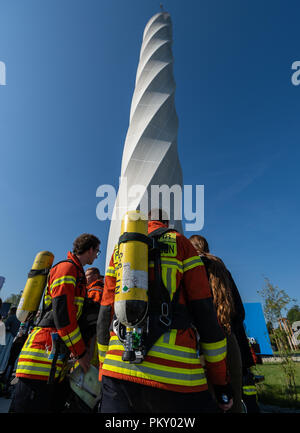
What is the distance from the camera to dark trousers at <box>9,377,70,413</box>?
1.91 m

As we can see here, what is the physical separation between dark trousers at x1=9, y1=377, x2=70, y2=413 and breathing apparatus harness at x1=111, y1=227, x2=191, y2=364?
4.01 ft

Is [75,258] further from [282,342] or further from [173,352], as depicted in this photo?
[282,342]

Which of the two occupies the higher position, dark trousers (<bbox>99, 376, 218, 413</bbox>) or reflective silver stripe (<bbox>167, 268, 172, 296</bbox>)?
reflective silver stripe (<bbox>167, 268, 172, 296</bbox>)

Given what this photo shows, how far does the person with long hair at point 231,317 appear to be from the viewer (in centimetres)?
213

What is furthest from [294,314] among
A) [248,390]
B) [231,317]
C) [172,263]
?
[172,263]

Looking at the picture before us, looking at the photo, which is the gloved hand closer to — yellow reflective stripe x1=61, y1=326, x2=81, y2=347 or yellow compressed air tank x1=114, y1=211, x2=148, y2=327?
yellow compressed air tank x1=114, y1=211, x2=148, y2=327

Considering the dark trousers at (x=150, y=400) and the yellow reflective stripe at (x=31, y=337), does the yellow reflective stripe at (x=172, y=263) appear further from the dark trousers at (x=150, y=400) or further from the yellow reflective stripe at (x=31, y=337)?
the yellow reflective stripe at (x=31, y=337)

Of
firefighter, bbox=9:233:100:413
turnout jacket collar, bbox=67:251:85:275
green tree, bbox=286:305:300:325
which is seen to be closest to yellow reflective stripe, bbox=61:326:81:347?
firefighter, bbox=9:233:100:413

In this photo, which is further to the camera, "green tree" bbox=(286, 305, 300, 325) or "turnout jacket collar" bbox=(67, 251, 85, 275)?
"green tree" bbox=(286, 305, 300, 325)

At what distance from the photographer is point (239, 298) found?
240 centimetres

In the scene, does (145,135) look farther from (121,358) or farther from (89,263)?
(121,358)

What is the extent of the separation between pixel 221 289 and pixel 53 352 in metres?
1.66

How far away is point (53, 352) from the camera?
80.3 inches
